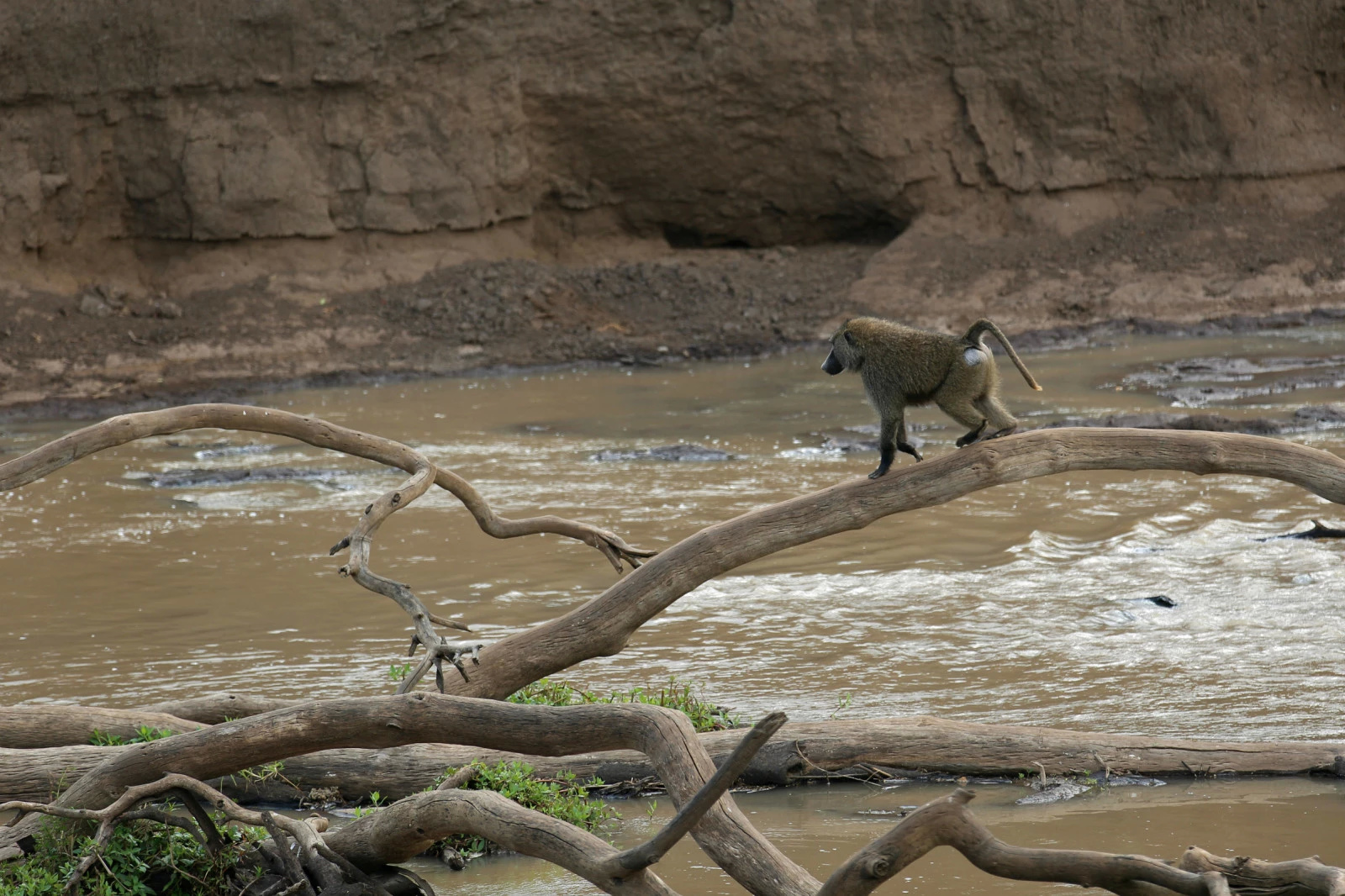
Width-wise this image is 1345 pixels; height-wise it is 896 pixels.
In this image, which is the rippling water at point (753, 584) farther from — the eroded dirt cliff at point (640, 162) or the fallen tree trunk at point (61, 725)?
the eroded dirt cliff at point (640, 162)

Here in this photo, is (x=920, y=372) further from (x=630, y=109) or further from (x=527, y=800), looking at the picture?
(x=630, y=109)

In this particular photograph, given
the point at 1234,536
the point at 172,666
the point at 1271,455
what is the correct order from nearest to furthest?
the point at 1271,455, the point at 172,666, the point at 1234,536

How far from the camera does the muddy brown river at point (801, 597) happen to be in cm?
434

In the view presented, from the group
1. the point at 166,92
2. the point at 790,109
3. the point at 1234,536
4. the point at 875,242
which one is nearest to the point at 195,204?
the point at 166,92

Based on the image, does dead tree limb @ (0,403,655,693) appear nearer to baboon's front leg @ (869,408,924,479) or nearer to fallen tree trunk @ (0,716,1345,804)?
fallen tree trunk @ (0,716,1345,804)

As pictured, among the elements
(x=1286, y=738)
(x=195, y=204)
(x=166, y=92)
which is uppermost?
(x=166, y=92)

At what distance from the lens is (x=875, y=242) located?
19672 millimetres

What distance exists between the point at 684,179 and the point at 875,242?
9.24 ft

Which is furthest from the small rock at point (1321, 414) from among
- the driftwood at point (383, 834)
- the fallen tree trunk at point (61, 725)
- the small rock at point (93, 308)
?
the small rock at point (93, 308)

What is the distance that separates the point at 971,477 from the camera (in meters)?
4.16

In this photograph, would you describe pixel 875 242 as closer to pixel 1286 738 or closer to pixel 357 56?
pixel 357 56

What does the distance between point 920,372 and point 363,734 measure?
82.8 inches

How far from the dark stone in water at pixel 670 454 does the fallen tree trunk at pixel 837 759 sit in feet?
20.7

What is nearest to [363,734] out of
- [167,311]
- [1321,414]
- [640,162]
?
[1321,414]
